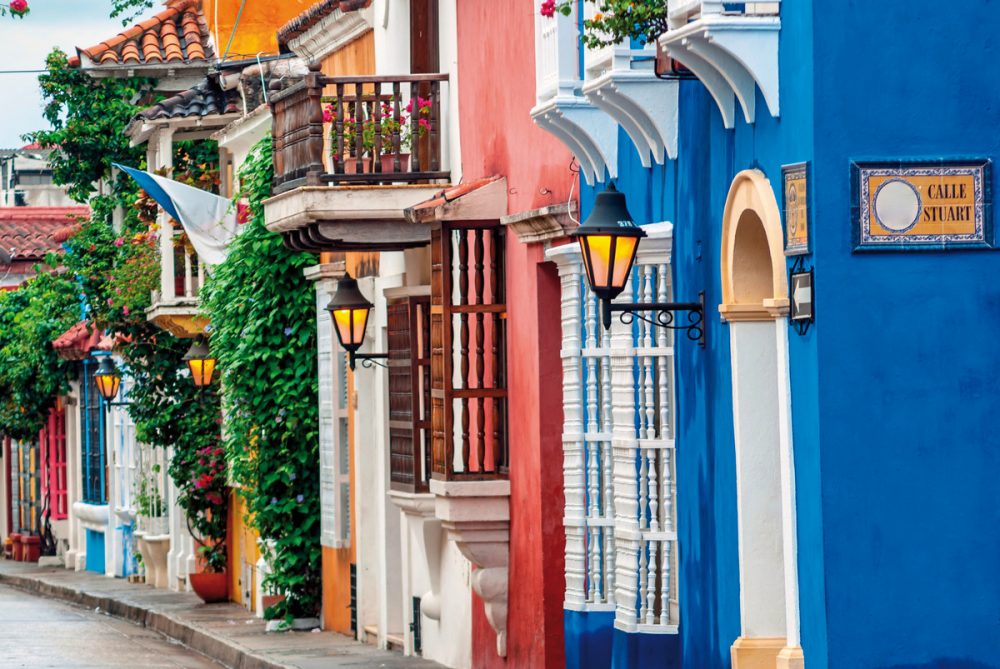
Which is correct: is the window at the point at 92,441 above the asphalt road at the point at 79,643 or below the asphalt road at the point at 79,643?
above

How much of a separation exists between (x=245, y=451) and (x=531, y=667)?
6.59 metres

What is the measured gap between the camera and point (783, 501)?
30.9 feet

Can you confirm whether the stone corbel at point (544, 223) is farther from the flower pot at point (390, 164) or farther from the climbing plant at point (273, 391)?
the climbing plant at point (273, 391)

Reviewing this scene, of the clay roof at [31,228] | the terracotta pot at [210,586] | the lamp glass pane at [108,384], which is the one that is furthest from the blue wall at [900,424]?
the clay roof at [31,228]

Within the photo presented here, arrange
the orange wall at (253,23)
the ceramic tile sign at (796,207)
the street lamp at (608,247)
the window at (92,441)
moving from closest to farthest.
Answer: the ceramic tile sign at (796,207) < the street lamp at (608,247) < the orange wall at (253,23) < the window at (92,441)

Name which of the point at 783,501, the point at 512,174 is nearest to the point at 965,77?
the point at 783,501

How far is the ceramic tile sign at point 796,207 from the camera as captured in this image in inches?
355

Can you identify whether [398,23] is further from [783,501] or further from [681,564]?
[783,501]

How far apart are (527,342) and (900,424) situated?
5.75 m

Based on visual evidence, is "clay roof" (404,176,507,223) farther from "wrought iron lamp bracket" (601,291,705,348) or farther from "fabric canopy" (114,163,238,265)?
"fabric canopy" (114,163,238,265)

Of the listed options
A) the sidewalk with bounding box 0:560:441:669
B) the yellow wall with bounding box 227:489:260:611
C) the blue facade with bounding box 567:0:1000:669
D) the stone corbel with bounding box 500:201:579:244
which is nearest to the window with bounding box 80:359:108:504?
the sidewalk with bounding box 0:560:441:669

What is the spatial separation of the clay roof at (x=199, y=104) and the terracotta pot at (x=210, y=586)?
16.5ft

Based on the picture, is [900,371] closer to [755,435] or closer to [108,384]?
[755,435]

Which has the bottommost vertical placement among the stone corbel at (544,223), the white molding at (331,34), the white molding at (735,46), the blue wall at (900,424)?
the blue wall at (900,424)
